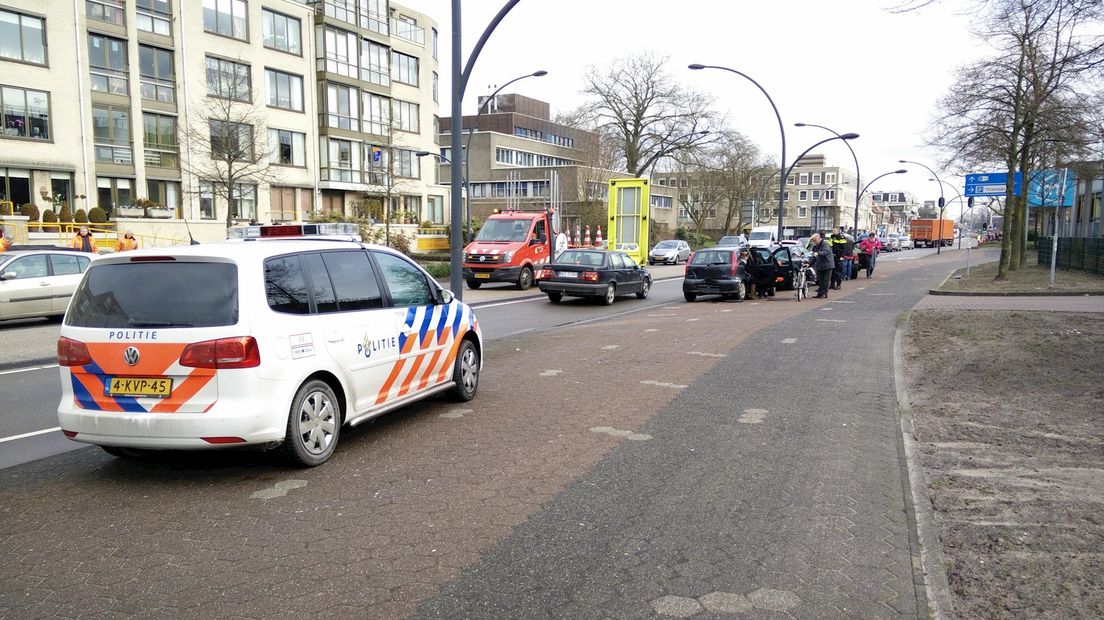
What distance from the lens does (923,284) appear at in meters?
26.1

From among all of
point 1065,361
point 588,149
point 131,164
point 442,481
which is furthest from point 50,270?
point 588,149

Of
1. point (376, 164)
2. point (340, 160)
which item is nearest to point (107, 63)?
point (340, 160)

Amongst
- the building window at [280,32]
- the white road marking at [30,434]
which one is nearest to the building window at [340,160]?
the building window at [280,32]

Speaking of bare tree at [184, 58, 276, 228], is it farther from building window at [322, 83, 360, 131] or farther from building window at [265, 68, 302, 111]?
building window at [322, 83, 360, 131]

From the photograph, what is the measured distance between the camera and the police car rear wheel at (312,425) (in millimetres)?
5367

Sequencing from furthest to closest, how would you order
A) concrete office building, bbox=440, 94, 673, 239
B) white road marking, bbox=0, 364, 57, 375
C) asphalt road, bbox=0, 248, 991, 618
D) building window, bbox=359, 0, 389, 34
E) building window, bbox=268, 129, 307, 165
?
concrete office building, bbox=440, 94, 673, 239
building window, bbox=359, 0, 389, 34
building window, bbox=268, 129, 307, 165
white road marking, bbox=0, 364, 57, 375
asphalt road, bbox=0, 248, 991, 618

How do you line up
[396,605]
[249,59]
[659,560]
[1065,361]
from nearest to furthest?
[396,605], [659,560], [1065,361], [249,59]

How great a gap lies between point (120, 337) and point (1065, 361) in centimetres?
1014

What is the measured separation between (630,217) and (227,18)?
24001mm

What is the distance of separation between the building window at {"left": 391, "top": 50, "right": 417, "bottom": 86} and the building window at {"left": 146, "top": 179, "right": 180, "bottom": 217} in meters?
17.3

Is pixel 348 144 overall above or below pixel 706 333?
above

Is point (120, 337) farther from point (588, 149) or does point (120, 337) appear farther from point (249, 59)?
point (588, 149)

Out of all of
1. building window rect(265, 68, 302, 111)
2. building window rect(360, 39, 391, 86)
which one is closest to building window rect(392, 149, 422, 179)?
building window rect(360, 39, 391, 86)

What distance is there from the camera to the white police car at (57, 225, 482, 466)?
502cm
